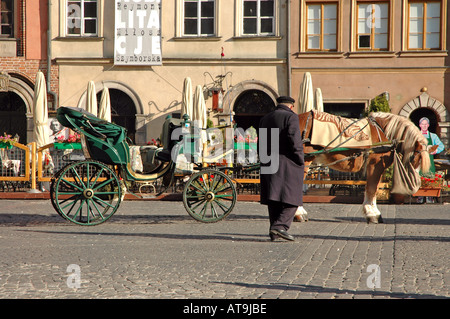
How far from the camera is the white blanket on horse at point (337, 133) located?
37.8 feet

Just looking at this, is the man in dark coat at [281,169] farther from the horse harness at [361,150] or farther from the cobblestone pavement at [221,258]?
the horse harness at [361,150]

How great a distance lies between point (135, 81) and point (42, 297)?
20604 mm

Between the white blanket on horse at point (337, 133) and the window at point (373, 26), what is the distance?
13751 millimetres

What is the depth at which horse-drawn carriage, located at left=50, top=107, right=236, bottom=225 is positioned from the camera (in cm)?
1055

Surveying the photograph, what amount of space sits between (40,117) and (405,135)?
10.4 metres

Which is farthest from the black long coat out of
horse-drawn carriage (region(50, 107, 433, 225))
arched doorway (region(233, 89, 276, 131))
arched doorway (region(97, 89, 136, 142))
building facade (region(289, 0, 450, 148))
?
arched doorway (region(97, 89, 136, 142))

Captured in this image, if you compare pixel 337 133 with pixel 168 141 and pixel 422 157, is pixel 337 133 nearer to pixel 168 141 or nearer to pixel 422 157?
pixel 422 157

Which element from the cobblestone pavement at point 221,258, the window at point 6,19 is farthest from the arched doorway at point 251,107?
the cobblestone pavement at point 221,258

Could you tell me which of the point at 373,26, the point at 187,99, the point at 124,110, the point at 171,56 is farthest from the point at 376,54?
the point at 124,110

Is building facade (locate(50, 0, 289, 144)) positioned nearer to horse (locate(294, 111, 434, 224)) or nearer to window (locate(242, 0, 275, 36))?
window (locate(242, 0, 275, 36))

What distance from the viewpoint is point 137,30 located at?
1001 inches

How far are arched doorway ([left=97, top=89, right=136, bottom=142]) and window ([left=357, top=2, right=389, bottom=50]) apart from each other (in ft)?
26.1
